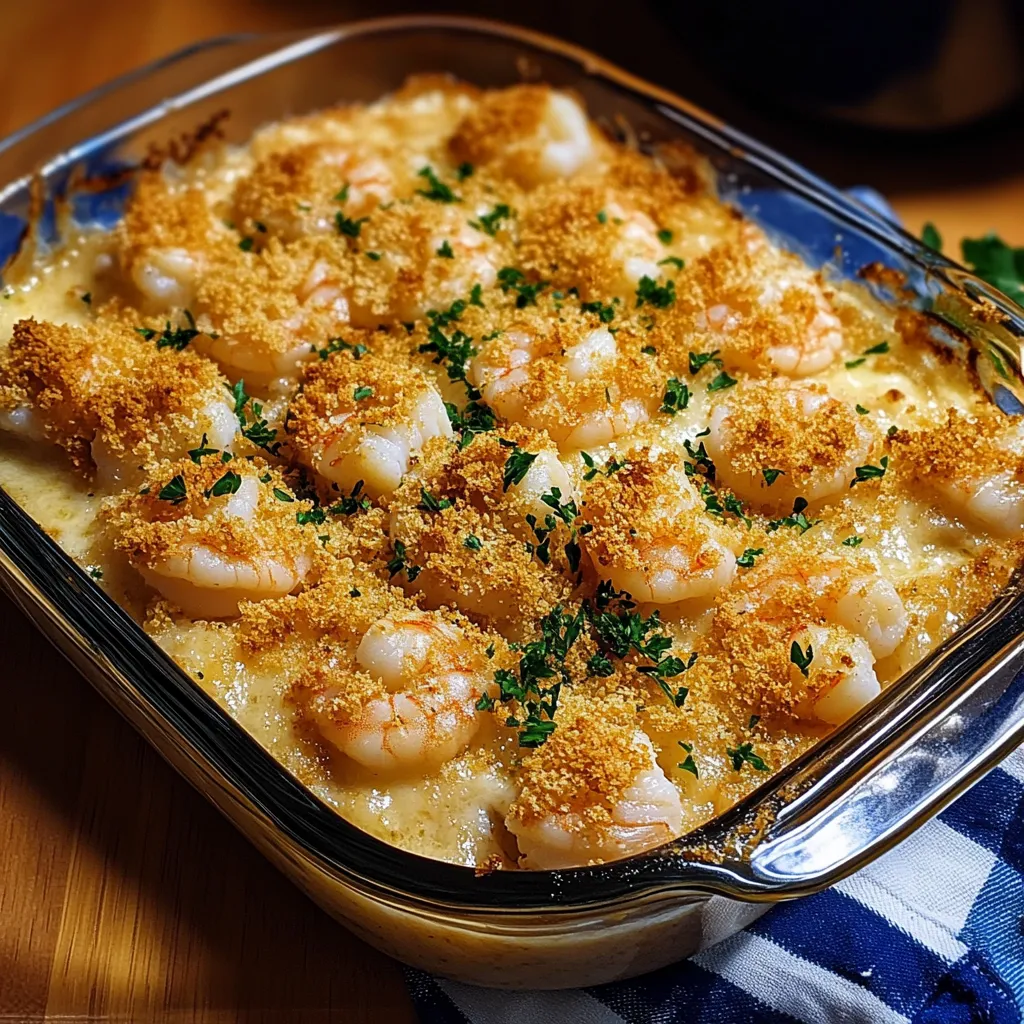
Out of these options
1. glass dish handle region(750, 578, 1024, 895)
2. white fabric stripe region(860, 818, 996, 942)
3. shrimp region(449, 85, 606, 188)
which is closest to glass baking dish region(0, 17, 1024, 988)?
glass dish handle region(750, 578, 1024, 895)

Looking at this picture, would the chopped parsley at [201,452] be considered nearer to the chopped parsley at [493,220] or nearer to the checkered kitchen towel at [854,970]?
the chopped parsley at [493,220]

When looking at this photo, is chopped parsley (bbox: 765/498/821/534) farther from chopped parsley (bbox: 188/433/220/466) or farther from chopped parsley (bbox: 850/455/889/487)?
chopped parsley (bbox: 188/433/220/466)

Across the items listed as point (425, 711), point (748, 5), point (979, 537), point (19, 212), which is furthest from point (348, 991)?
point (748, 5)

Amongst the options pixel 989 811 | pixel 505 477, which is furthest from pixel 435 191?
pixel 989 811

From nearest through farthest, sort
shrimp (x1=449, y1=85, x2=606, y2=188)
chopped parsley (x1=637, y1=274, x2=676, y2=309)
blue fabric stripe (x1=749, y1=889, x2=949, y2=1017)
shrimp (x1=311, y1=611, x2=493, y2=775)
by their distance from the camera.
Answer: shrimp (x1=311, y1=611, x2=493, y2=775) → blue fabric stripe (x1=749, y1=889, x2=949, y2=1017) → chopped parsley (x1=637, y1=274, x2=676, y2=309) → shrimp (x1=449, y1=85, x2=606, y2=188)

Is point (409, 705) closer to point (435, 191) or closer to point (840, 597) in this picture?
point (840, 597)

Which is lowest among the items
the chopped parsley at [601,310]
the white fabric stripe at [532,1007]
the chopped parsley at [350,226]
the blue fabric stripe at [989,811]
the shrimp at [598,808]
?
the white fabric stripe at [532,1007]

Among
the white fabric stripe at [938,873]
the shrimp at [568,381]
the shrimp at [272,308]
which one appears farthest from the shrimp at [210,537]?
the white fabric stripe at [938,873]

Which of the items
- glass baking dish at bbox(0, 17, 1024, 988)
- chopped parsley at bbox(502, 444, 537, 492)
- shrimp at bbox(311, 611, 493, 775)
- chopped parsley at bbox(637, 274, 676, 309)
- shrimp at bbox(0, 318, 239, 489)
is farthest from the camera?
chopped parsley at bbox(637, 274, 676, 309)
